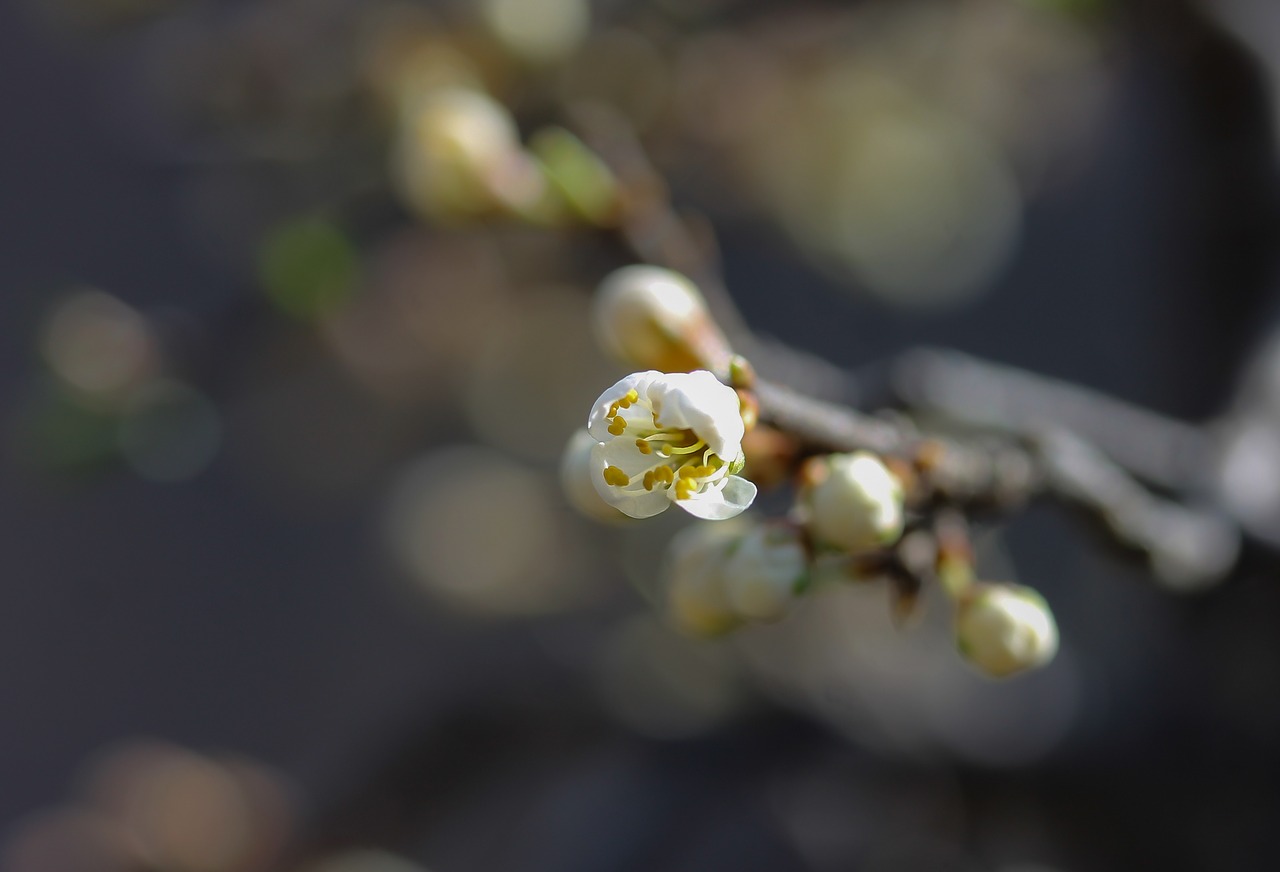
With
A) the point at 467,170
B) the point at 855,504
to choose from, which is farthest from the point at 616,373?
the point at 855,504

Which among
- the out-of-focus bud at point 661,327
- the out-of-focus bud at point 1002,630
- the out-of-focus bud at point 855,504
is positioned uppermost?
the out-of-focus bud at point 661,327

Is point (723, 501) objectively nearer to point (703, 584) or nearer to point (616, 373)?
point (703, 584)

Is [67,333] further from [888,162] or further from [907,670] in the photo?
[888,162]

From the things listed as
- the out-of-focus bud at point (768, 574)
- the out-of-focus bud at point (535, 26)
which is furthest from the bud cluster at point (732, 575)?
the out-of-focus bud at point (535, 26)

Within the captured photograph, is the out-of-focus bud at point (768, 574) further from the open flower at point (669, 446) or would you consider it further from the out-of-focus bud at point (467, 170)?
the out-of-focus bud at point (467, 170)

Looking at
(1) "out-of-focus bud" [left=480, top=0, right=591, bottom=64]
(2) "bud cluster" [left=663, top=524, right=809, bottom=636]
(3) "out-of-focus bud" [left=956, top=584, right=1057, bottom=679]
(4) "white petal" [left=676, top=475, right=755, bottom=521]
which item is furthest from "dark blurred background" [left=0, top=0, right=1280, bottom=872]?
(4) "white petal" [left=676, top=475, right=755, bottom=521]


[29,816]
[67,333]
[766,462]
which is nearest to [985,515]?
[766,462]
